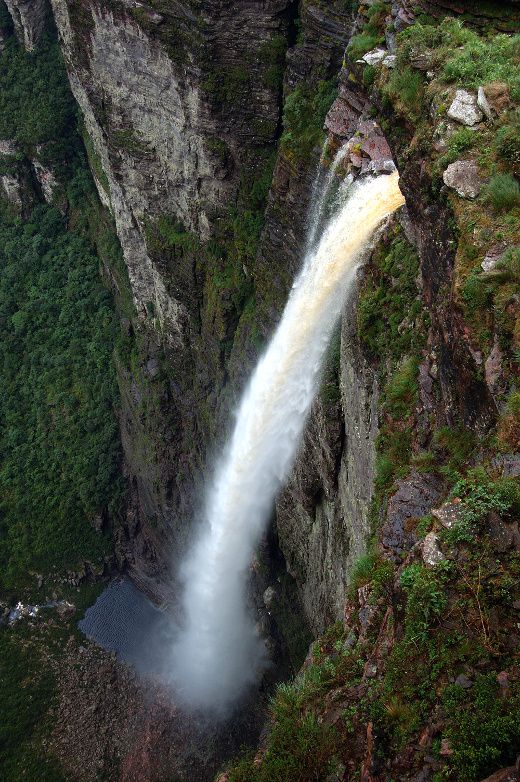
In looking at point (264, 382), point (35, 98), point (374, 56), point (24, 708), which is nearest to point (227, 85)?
point (374, 56)

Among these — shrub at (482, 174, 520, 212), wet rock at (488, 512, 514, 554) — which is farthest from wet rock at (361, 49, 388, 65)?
wet rock at (488, 512, 514, 554)

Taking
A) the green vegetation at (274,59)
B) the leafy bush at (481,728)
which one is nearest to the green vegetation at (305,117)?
the green vegetation at (274,59)

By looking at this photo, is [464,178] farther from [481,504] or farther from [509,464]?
[481,504]

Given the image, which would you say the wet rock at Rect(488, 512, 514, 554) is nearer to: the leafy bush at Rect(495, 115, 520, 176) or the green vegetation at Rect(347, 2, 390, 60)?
the leafy bush at Rect(495, 115, 520, 176)

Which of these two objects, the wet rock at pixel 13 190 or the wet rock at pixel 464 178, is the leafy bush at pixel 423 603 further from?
the wet rock at pixel 13 190

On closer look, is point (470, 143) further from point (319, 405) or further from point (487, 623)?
point (319, 405)

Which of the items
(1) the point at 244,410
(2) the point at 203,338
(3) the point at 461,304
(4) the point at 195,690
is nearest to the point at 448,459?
(3) the point at 461,304

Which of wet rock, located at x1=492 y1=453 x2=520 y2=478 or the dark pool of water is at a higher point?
wet rock, located at x1=492 y1=453 x2=520 y2=478
